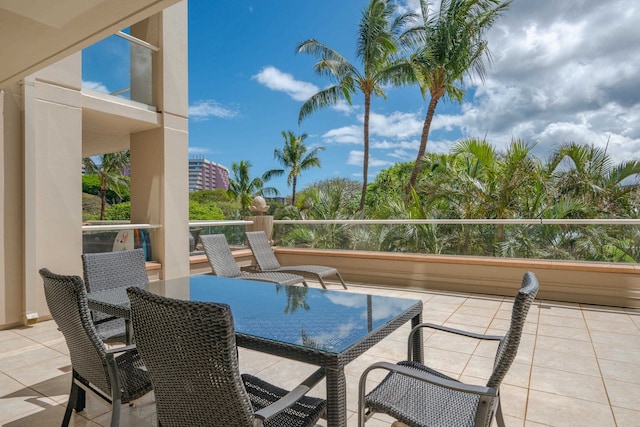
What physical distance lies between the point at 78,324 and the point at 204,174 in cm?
4443

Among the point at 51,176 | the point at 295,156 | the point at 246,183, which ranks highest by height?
the point at 295,156

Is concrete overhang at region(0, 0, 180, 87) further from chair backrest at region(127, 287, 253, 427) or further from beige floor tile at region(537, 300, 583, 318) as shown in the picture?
beige floor tile at region(537, 300, 583, 318)

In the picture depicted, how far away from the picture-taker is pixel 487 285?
5957 millimetres

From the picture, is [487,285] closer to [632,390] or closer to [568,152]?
[632,390]

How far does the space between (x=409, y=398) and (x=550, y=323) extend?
3539 mm

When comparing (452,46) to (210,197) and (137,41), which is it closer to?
(137,41)

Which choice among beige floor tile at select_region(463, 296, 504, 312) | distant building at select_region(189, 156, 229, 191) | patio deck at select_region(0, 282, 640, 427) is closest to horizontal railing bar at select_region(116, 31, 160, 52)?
patio deck at select_region(0, 282, 640, 427)

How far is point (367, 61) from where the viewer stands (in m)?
14.9

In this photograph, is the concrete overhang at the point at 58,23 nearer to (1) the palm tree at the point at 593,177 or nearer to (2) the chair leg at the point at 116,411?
(2) the chair leg at the point at 116,411

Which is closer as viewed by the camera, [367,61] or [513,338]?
[513,338]

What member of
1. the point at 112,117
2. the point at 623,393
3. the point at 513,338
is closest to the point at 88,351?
the point at 513,338

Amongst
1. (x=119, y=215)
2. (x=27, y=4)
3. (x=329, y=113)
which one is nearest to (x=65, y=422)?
(x=27, y=4)

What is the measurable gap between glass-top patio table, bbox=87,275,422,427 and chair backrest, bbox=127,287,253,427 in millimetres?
366

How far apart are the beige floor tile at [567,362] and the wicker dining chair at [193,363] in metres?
2.75
